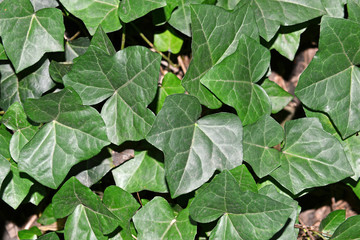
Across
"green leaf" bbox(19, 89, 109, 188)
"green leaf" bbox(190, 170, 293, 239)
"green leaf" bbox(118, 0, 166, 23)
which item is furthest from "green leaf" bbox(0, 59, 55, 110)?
"green leaf" bbox(190, 170, 293, 239)

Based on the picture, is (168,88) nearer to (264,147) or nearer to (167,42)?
(167,42)

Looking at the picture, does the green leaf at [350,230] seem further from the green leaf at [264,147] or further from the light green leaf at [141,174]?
the light green leaf at [141,174]

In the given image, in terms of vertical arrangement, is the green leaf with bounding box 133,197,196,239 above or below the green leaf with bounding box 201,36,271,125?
below

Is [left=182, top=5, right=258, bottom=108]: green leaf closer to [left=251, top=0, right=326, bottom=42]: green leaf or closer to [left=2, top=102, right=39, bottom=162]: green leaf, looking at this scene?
[left=251, top=0, right=326, bottom=42]: green leaf

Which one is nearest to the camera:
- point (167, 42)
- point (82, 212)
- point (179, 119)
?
point (179, 119)


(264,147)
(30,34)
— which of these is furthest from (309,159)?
(30,34)

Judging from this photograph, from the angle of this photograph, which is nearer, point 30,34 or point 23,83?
point 30,34

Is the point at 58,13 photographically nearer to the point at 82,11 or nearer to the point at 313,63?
the point at 82,11
